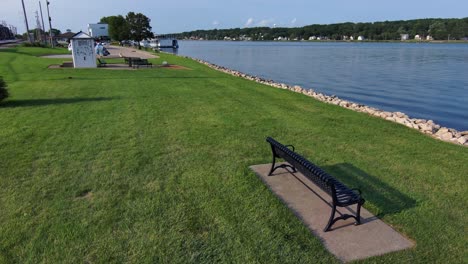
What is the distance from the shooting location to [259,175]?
18.0 ft

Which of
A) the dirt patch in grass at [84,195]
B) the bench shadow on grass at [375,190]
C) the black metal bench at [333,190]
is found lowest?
the bench shadow on grass at [375,190]

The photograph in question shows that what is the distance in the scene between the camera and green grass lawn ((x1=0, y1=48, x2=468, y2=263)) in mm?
3664

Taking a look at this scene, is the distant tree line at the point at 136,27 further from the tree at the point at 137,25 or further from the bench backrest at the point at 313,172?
the bench backrest at the point at 313,172

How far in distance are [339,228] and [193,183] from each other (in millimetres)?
2148

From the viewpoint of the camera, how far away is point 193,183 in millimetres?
5133

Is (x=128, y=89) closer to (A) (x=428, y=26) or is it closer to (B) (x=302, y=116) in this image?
(B) (x=302, y=116)

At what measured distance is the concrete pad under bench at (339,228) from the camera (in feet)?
12.1

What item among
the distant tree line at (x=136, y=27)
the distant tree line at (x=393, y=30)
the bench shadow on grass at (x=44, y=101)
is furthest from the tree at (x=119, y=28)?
the distant tree line at (x=393, y=30)

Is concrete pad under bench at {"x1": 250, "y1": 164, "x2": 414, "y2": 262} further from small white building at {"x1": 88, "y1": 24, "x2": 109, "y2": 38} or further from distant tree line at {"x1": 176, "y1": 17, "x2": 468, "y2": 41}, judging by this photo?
distant tree line at {"x1": 176, "y1": 17, "x2": 468, "y2": 41}

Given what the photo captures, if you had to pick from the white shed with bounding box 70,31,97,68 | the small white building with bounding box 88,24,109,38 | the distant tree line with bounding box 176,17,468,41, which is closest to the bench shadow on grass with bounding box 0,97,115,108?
the white shed with bounding box 70,31,97,68

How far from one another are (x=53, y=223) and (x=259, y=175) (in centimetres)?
290

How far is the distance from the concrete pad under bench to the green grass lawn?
13 cm

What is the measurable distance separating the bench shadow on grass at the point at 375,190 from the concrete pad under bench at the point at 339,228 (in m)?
0.19

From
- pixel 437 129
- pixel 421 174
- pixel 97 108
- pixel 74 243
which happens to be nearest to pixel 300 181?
pixel 421 174
